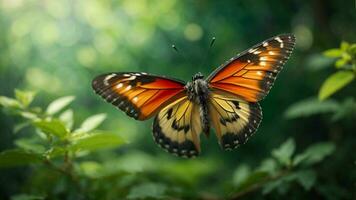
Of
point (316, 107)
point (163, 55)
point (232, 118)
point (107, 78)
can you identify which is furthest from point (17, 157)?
point (163, 55)

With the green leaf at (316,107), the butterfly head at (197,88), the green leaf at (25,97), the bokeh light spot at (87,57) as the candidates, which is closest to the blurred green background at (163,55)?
the bokeh light spot at (87,57)

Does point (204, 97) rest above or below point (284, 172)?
above

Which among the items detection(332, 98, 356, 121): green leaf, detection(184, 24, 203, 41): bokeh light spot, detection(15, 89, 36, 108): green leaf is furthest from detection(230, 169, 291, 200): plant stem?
detection(184, 24, 203, 41): bokeh light spot

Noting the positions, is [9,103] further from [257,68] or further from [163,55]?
[163,55]

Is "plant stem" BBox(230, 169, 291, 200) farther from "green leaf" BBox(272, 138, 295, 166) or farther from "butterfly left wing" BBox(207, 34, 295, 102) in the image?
"butterfly left wing" BBox(207, 34, 295, 102)

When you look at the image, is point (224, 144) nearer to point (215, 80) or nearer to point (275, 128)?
point (215, 80)
